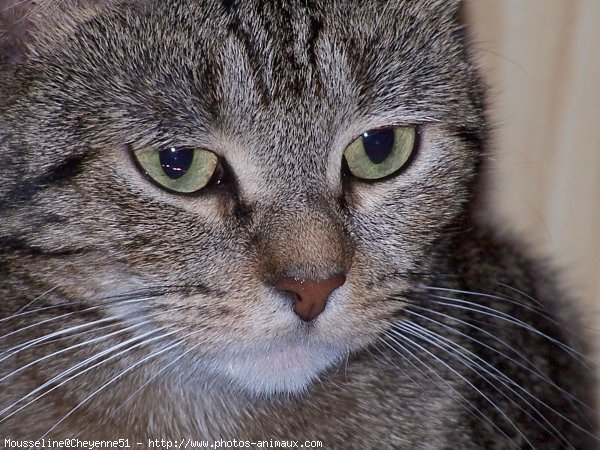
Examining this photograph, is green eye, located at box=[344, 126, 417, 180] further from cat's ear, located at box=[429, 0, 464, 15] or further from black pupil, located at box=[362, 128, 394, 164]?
cat's ear, located at box=[429, 0, 464, 15]

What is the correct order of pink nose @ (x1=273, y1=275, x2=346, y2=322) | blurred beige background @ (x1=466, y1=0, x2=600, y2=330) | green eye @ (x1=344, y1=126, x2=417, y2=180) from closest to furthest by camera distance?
pink nose @ (x1=273, y1=275, x2=346, y2=322) < green eye @ (x1=344, y1=126, x2=417, y2=180) < blurred beige background @ (x1=466, y1=0, x2=600, y2=330)

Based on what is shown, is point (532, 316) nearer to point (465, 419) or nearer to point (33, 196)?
point (465, 419)

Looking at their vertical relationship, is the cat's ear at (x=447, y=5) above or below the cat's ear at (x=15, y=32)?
below

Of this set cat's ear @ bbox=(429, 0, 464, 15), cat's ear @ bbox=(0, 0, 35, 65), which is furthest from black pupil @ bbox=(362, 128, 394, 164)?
cat's ear @ bbox=(0, 0, 35, 65)

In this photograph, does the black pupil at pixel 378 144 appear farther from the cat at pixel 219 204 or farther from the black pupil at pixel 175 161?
the black pupil at pixel 175 161

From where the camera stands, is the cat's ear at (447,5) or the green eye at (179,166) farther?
the cat's ear at (447,5)

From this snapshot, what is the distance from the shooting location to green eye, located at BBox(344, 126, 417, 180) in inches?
40.8

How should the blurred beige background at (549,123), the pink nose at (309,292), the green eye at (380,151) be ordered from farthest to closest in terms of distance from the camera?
the blurred beige background at (549,123), the green eye at (380,151), the pink nose at (309,292)

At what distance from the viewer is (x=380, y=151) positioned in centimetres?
106

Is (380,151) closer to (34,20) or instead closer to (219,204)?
(219,204)

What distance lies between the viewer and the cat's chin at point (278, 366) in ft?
3.23

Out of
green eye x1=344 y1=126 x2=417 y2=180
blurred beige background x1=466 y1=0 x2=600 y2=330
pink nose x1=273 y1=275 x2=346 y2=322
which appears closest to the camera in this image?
pink nose x1=273 y1=275 x2=346 y2=322

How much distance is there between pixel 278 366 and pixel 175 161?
23 cm

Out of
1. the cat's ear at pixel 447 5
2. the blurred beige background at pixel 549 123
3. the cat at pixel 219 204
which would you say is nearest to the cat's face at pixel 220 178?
the cat at pixel 219 204
